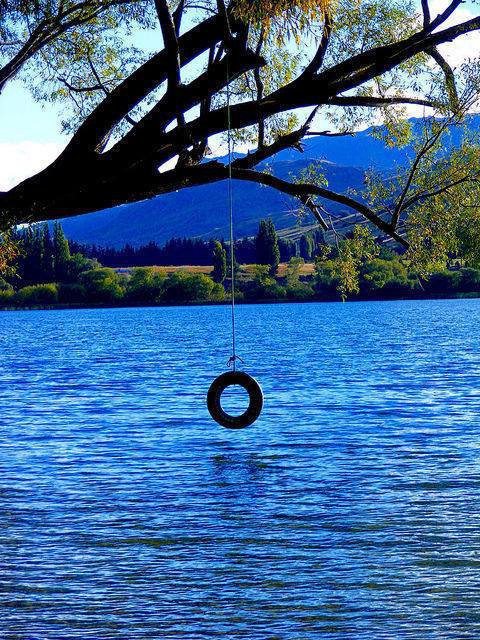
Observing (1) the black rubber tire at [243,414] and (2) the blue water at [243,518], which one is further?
(1) the black rubber tire at [243,414]

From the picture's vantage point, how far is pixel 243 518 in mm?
24125

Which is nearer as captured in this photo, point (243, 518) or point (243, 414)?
point (243, 414)

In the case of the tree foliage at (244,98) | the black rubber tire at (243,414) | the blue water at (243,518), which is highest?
the tree foliage at (244,98)

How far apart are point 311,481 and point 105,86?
38.2 ft

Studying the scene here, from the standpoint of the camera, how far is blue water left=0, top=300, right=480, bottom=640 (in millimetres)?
16469

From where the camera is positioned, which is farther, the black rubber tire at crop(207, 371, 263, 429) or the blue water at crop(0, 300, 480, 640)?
the black rubber tire at crop(207, 371, 263, 429)

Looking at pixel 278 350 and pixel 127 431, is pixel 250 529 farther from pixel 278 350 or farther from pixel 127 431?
pixel 278 350

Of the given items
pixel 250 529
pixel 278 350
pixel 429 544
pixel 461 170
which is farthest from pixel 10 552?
pixel 278 350

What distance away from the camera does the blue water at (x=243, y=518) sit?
16.5m

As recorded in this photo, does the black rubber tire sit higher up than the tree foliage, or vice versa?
the tree foliage

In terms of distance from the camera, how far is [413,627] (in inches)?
618

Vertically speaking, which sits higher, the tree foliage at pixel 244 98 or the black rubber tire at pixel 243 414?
the tree foliage at pixel 244 98

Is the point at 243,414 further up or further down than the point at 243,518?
A: further up

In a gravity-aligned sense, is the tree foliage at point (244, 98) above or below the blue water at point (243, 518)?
above
